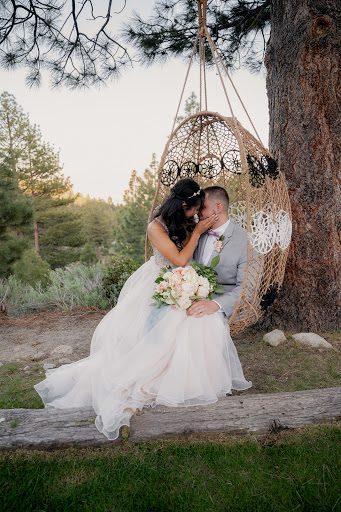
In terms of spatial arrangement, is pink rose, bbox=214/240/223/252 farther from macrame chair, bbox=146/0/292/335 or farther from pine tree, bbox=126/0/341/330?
pine tree, bbox=126/0/341/330

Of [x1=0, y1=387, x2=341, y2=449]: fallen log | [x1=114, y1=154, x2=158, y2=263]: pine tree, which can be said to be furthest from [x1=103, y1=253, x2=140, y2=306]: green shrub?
[x1=114, y1=154, x2=158, y2=263]: pine tree

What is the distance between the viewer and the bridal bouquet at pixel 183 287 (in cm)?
243

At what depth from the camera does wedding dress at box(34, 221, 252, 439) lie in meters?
2.25

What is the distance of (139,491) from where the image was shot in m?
1.77

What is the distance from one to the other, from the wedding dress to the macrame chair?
32cm

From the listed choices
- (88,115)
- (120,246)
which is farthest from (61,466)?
(120,246)

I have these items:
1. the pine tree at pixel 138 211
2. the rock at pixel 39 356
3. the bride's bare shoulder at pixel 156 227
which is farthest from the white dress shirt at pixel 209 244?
the pine tree at pixel 138 211

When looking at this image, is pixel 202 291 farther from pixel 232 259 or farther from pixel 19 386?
pixel 19 386

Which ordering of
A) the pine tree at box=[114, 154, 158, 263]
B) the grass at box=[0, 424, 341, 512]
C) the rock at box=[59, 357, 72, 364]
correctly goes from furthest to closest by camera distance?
the pine tree at box=[114, 154, 158, 263] → the rock at box=[59, 357, 72, 364] → the grass at box=[0, 424, 341, 512]

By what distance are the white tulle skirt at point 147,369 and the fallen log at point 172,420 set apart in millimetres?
67

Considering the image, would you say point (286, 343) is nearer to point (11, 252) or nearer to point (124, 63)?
point (124, 63)

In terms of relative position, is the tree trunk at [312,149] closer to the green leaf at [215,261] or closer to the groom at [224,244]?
the groom at [224,244]

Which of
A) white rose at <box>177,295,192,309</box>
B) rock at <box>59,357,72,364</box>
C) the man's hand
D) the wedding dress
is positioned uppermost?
white rose at <box>177,295,192,309</box>

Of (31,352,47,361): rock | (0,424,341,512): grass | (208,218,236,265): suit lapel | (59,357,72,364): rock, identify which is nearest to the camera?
(0,424,341,512): grass
